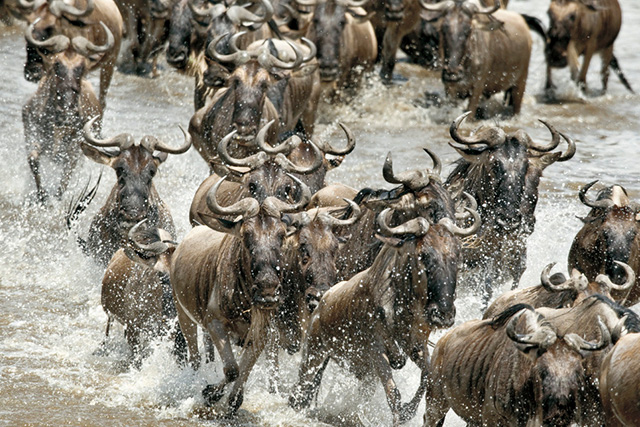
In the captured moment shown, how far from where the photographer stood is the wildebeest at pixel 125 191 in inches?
409

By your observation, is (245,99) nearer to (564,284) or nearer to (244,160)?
(244,160)

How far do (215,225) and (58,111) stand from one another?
580 cm

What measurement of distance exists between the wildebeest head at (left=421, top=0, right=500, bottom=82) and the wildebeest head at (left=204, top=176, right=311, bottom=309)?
28.3 feet

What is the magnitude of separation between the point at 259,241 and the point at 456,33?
9.05m

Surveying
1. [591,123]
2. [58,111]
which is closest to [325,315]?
[58,111]

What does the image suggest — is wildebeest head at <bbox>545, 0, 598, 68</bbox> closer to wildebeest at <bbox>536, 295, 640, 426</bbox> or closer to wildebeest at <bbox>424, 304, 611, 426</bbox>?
wildebeest at <bbox>536, 295, 640, 426</bbox>

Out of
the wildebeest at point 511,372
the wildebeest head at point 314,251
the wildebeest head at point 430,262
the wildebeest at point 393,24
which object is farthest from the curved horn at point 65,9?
the wildebeest at point 511,372

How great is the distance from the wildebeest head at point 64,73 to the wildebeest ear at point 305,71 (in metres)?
2.17

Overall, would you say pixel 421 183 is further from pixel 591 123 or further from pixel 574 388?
pixel 591 123

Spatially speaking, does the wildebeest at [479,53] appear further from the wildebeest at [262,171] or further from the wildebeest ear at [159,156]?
the wildebeest ear at [159,156]

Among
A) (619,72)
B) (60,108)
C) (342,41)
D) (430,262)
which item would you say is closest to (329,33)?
(342,41)

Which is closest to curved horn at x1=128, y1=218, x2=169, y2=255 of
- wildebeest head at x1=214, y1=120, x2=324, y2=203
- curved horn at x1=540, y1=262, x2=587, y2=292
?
wildebeest head at x1=214, y1=120, x2=324, y2=203

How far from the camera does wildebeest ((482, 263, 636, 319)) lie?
779cm

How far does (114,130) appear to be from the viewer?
1570 centimetres
